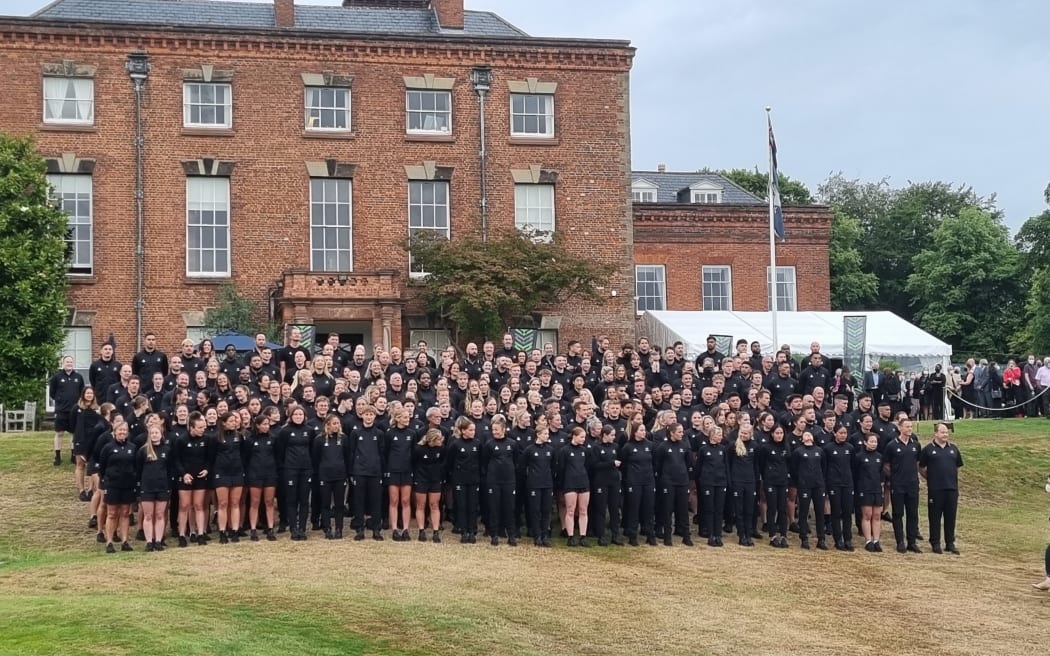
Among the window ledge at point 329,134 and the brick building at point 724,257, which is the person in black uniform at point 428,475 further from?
the brick building at point 724,257

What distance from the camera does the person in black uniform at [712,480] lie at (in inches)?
648

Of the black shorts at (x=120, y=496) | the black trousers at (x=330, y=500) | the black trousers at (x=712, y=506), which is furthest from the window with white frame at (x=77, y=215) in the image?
the black trousers at (x=712, y=506)

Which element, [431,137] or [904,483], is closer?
[904,483]

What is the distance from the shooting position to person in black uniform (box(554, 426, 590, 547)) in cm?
1592

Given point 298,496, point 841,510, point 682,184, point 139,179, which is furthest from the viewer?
point 682,184

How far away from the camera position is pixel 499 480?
51.6 ft

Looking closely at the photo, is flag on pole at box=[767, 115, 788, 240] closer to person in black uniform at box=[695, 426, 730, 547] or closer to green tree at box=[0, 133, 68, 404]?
person in black uniform at box=[695, 426, 730, 547]

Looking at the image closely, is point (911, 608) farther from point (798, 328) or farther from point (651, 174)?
point (651, 174)

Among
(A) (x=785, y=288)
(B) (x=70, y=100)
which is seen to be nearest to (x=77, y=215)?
(B) (x=70, y=100)

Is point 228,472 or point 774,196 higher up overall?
point 774,196

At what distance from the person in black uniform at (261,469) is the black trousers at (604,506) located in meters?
4.22

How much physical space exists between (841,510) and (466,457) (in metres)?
5.36

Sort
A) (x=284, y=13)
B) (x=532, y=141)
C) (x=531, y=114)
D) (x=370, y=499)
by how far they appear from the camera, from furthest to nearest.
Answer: (x=284, y=13) < (x=531, y=114) < (x=532, y=141) < (x=370, y=499)

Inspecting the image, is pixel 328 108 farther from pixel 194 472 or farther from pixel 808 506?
pixel 808 506
